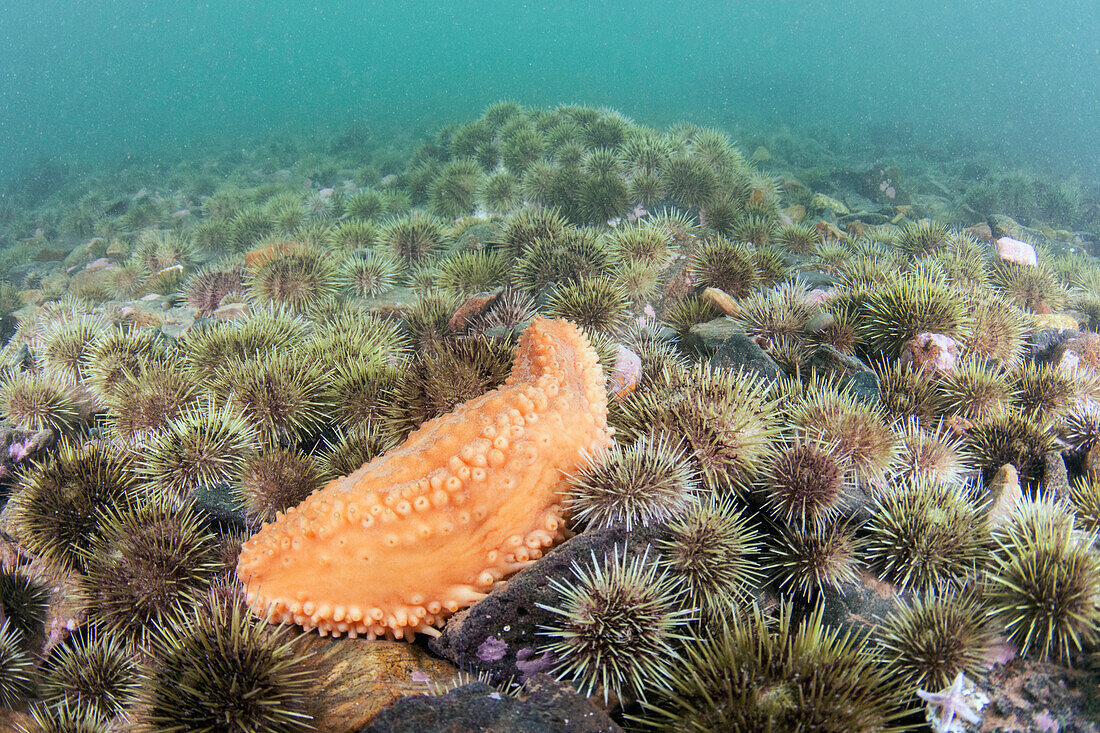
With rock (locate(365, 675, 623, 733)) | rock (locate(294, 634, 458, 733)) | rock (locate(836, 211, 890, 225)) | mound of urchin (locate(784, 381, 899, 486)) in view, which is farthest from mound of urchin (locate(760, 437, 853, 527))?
rock (locate(836, 211, 890, 225))

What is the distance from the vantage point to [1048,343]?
520 centimetres

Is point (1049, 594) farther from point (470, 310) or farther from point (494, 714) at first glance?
point (470, 310)

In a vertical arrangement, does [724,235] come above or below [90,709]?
above

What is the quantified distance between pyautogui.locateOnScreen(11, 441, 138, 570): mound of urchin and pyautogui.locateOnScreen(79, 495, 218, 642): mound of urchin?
258 mm

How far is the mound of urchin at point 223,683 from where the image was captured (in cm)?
222

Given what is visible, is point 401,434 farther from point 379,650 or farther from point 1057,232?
point 1057,232

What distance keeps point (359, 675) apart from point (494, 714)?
0.96 m

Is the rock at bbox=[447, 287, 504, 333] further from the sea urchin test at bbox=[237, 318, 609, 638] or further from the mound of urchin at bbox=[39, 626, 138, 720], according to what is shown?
the mound of urchin at bbox=[39, 626, 138, 720]

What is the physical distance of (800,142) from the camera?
24.3 m

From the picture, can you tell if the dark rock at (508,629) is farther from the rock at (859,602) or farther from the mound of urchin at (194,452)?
the mound of urchin at (194,452)

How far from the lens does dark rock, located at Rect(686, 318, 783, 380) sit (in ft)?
14.6

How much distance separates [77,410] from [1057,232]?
792 inches

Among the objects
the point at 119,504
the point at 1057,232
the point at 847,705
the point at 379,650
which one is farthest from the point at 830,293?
the point at 1057,232

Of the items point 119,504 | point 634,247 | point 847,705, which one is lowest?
point 119,504
